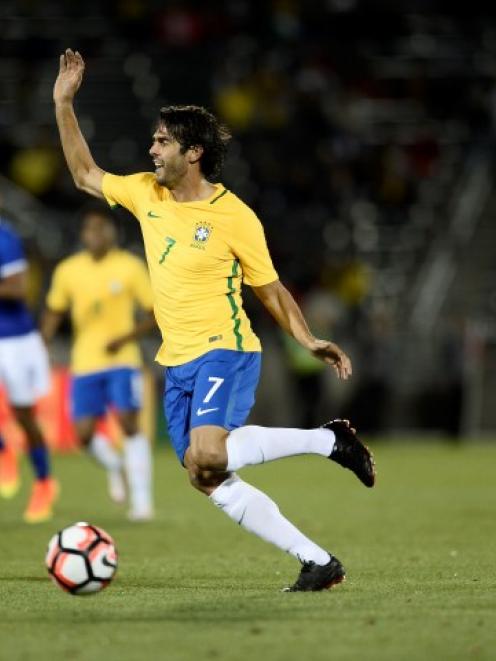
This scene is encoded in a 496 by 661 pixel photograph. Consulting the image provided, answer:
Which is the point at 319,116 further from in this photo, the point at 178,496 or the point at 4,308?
the point at 4,308

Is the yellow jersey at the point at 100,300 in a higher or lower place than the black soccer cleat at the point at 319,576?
lower

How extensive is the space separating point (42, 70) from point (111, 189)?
17168 millimetres

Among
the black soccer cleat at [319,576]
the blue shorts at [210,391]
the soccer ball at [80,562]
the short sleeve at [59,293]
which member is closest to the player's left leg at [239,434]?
the blue shorts at [210,391]

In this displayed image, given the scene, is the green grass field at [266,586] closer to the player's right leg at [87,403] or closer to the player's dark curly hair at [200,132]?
the player's right leg at [87,403]

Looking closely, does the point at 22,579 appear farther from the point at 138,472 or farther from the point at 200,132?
the point at 138,472

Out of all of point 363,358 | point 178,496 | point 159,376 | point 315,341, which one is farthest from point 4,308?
point 363,358

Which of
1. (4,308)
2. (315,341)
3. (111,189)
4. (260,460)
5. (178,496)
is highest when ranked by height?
(111,189)

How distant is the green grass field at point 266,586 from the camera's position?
6.28 metres

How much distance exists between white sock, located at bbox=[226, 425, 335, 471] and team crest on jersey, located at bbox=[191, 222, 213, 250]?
0.94 metres

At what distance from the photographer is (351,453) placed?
815cm

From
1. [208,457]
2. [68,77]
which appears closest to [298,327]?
[208,457]

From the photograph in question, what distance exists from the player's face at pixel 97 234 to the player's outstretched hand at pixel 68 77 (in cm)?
482

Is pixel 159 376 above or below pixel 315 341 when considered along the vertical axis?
below

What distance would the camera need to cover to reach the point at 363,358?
76.8ft
